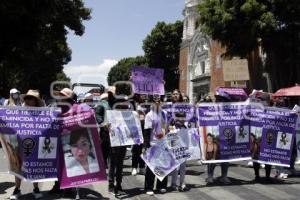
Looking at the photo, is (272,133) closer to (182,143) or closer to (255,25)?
(182,143)

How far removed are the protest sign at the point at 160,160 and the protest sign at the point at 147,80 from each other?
3.78 meters

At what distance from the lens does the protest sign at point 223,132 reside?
36.2 ft

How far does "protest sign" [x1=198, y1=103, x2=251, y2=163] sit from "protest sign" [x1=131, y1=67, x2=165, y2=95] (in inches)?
127

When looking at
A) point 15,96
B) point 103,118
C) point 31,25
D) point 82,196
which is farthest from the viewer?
point 31,25

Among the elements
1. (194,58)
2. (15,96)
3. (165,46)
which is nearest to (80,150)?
(15,96)

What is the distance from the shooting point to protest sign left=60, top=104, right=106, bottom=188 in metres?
9.20

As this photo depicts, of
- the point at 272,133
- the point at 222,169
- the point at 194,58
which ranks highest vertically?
the point at 194,58

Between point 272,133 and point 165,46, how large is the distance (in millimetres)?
58931

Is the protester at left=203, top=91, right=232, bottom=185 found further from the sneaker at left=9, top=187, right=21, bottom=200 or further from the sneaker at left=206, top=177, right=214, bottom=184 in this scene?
the sneaker at left=9, top=187, right=21, bottom=200

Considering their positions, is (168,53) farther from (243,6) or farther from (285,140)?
(285,140)

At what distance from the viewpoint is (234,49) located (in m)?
30.6

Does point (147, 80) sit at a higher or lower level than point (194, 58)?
lower

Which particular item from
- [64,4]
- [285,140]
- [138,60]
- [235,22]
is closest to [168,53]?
[138,60]

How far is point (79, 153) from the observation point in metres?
9.24
